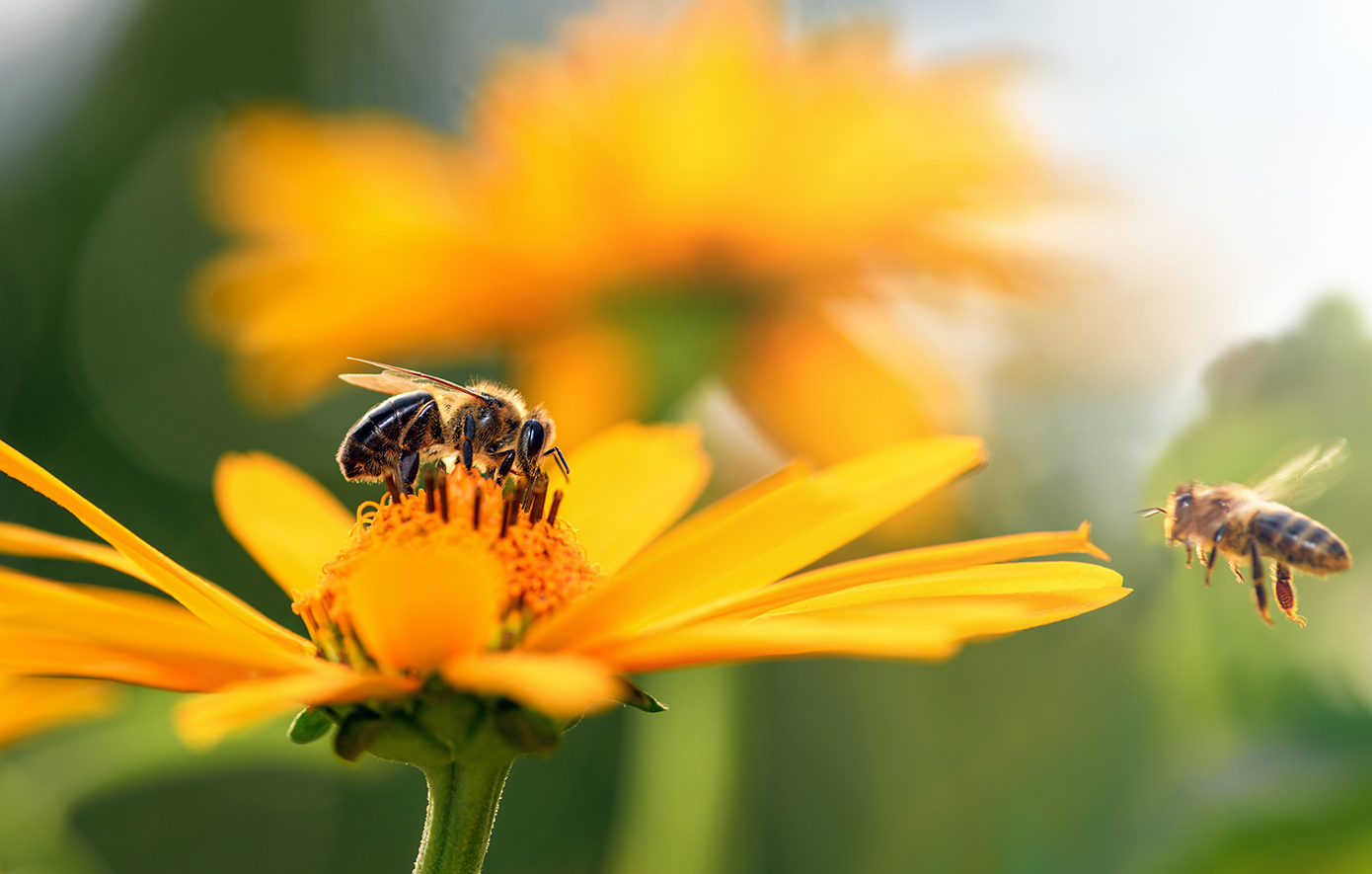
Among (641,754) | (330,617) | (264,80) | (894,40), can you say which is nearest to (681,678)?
(641,754)

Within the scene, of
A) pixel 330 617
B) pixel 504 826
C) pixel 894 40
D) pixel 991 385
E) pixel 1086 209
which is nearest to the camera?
pixel 330 617

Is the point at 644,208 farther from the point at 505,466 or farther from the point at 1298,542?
the point at 1298,542

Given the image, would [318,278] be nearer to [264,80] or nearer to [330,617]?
[330,617]

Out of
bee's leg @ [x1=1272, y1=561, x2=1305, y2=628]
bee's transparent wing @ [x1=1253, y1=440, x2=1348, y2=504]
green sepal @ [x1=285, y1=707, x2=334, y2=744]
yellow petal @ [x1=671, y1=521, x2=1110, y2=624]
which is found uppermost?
bee's transparent wing @ [x1=1253, y1=440, x2=1348, y2=504]

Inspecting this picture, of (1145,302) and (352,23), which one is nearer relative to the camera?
(1145,302)

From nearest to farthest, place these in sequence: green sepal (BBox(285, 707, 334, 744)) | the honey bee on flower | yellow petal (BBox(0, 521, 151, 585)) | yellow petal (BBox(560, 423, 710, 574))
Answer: the honey bee on flower, yellow petal (BBox(0, 521, 151, 585)), green sepal (BBox(285, 707, 334, 744)), yellow petal (BBox(560, 423, 710, 574))

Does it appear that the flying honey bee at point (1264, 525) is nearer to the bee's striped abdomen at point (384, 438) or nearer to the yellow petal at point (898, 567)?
the yellow petal at point (898, 567)

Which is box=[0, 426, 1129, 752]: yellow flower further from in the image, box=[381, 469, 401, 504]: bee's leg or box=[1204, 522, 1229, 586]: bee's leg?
box=[1204, 522, 1229, 586]: bee's leg

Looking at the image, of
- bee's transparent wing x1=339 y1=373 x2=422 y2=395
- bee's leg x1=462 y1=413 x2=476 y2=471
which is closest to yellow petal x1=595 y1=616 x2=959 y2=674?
bee's leg x1=462 y1=413 x2=476 y2=471
